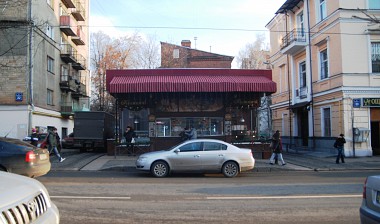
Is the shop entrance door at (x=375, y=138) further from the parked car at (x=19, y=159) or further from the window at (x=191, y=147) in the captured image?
the parked car at (x=19, y=159)

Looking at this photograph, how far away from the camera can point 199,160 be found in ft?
44.7

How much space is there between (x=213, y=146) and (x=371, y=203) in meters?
9.05

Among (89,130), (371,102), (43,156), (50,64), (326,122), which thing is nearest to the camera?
(43,156)

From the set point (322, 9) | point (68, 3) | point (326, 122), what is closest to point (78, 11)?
point (68, 3)

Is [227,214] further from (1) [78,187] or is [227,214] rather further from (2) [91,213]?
(1) [78,187]

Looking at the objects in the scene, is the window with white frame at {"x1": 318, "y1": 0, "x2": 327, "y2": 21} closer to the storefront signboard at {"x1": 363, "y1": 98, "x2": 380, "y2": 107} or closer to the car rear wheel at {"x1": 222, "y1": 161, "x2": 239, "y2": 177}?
the storefront signboard at {"x1": 363, "y1": 98, "x2": 380, "y2": 107}

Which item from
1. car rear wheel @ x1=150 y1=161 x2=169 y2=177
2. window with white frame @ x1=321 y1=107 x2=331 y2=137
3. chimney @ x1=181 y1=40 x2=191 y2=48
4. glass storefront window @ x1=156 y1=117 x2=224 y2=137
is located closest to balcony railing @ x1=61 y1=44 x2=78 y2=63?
chimney @ x1=181 y1=40 x2=191 y2=48

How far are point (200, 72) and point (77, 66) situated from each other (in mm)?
24939

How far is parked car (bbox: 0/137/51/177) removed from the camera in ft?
34.9

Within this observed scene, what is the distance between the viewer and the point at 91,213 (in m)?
7.21

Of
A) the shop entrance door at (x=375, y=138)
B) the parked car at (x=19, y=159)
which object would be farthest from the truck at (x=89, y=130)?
the shop entrance door at (x=375, y=138)

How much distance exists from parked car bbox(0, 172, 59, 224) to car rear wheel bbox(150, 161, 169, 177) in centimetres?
952

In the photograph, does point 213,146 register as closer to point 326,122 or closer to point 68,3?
point 326,122

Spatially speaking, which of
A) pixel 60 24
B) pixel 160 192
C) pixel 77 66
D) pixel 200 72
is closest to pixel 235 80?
pixel 200 72
